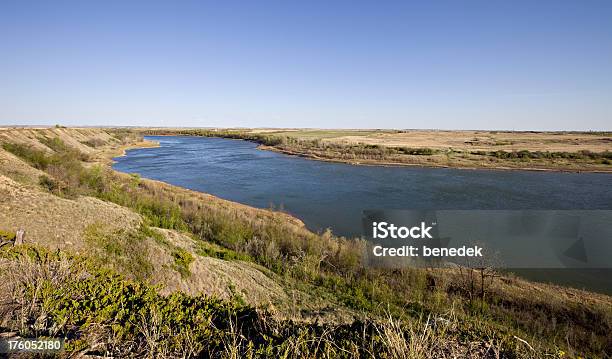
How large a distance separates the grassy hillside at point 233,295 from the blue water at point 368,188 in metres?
7.35

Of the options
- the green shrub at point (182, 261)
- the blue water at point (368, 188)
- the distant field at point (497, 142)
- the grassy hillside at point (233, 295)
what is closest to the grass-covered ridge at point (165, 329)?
the grassy hillside at point (233, 295)

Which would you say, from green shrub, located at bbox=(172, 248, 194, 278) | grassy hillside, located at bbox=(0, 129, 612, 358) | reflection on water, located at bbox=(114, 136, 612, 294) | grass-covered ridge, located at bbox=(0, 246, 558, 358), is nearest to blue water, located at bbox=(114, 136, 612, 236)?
reflection on water, located at bbox=(114, 136, 612, 294)

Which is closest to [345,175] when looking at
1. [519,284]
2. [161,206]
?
[161,206]

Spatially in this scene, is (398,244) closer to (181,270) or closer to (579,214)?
(181,270)

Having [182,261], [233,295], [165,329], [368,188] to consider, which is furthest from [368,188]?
[165,329]

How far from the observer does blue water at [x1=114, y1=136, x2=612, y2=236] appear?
82.1 ft

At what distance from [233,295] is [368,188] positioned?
80.5 feet

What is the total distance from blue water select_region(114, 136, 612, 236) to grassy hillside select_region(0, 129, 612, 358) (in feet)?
24.1

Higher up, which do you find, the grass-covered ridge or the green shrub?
the grass-covered ridge

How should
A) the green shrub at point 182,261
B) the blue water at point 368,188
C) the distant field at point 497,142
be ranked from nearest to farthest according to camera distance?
1. the green shrub at point 182,261
2. the blue water at point 368,188
3. the distant field at point 497,142

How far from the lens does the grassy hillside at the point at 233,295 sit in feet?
12.0

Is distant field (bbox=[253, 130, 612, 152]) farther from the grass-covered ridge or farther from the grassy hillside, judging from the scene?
the grass-covered ridge

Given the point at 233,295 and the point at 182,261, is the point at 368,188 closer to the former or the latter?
the point at 233,295

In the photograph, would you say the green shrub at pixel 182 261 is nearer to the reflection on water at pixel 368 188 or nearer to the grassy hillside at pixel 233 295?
the grassy hillside at pixel 233 295
